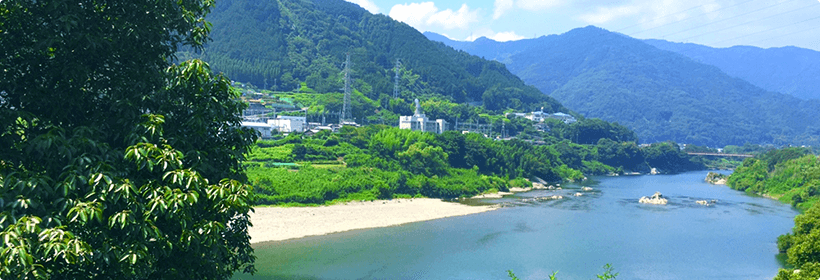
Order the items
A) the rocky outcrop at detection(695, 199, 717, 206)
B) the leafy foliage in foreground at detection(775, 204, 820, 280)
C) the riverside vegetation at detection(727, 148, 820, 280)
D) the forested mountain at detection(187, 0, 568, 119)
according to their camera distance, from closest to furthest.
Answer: the leafy foliage in foreground at detection(775, 204, 820, 280)
the riverside vegetation at detection(727, 148, 820, 280)
the rocky outcrop at detection(695, 199, 717, 206)
the forested mountain at detection(187, 0, 568, 119)

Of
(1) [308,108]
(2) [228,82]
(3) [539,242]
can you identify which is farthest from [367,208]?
(1) [308,108]

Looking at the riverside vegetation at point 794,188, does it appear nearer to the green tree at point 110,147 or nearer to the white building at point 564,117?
the green tree at point 110,147

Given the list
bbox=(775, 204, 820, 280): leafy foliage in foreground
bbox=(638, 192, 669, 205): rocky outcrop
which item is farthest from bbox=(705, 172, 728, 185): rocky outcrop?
bbox=(775, 204, 820, 280): leafy foliage in foreground

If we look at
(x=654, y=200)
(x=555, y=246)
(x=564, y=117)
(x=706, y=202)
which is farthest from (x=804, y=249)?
(x=564, y=117)

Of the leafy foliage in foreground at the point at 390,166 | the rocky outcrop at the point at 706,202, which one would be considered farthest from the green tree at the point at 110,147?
the rocky outcrop at the point at 706,202

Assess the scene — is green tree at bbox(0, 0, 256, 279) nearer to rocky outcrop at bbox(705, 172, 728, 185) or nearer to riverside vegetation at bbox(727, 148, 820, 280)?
riverside vegetation at bbox(727, 148, 820, 280)

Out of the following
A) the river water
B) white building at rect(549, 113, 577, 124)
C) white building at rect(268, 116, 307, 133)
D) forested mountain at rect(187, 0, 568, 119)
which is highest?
forested mountain at rect(187, 0, 568, 119)
